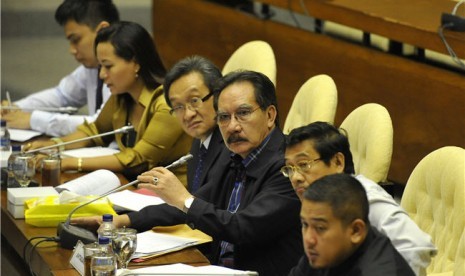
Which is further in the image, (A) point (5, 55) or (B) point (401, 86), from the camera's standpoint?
(A) point (5, 55)

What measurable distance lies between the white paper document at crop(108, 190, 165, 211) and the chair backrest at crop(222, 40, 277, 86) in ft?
2.99

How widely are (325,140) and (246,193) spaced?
51 centimetres

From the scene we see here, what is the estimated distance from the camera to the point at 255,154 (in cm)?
318

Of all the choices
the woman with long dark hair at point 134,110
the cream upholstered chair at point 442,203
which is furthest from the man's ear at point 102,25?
the cream upholstered chair at point 442,203

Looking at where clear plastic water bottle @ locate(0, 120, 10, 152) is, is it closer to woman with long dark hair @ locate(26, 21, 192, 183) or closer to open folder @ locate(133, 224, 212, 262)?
woman with long dark hair @ locate(26, 21, 192, 183)

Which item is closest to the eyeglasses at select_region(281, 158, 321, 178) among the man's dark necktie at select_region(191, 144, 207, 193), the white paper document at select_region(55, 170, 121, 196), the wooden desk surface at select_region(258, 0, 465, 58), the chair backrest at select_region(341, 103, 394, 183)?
the chair backrest at select_region(341, 103, 394, 183)

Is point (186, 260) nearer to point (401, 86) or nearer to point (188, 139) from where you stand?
point (188, 139)

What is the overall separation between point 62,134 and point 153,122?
724mm

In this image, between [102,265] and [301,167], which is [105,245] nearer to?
[102,265]

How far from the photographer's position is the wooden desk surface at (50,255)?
3.06 meters

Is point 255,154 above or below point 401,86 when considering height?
above

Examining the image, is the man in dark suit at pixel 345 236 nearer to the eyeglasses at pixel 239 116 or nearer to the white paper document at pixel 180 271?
the white paper document at pixel 180 271

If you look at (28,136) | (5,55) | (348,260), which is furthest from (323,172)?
(5,55)

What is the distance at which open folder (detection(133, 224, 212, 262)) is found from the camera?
10.2 feet
